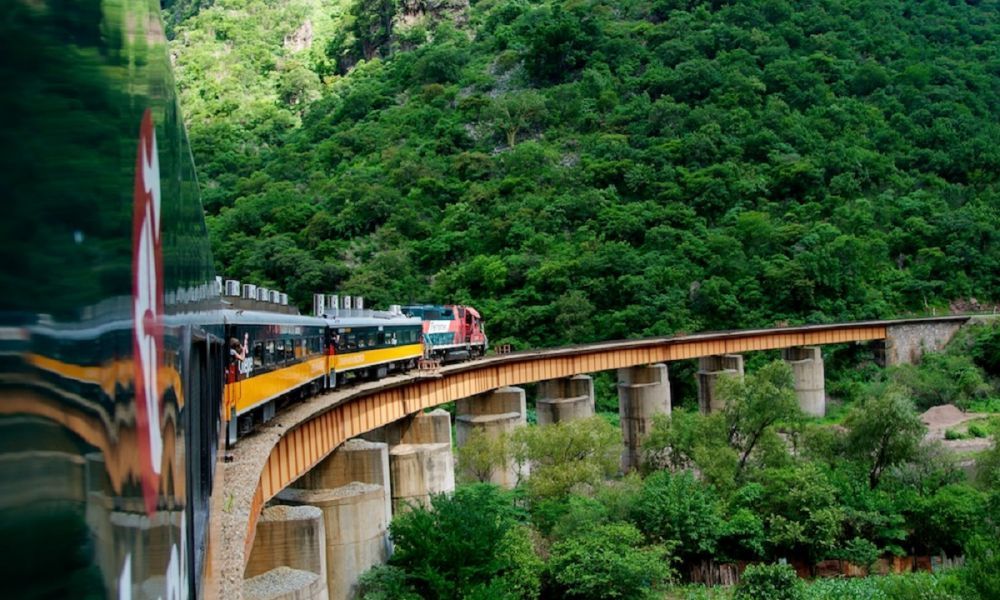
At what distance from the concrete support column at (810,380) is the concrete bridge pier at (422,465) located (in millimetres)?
29258

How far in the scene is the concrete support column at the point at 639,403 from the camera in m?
47.0

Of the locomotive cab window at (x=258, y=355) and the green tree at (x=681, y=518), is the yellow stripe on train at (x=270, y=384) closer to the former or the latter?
the locomotive cab window at (x=258, y=355)

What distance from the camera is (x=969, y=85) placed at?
307 feet

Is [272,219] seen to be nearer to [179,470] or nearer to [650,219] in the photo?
[650,219]

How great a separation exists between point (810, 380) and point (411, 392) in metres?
32.0

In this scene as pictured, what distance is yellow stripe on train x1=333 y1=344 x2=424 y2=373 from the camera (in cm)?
2716

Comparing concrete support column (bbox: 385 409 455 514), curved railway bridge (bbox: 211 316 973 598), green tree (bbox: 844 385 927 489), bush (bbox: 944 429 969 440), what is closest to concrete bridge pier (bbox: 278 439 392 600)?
curved railway bridge (bbox: 211 316 973 598)

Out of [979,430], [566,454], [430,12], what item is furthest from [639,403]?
[430,12]

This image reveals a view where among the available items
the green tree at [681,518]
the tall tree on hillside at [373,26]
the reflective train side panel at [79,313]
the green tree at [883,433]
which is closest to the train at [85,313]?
the reflective train side panel at [79,313]

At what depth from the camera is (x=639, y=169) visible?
76.6 meters

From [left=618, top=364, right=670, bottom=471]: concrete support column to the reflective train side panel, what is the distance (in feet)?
147

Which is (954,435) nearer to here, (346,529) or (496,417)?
(496,417)

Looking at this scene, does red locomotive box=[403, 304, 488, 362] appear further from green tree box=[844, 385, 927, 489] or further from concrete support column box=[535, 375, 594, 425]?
green tree box=[844, 385, 927, 489]

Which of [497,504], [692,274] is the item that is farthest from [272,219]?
[497,504]
